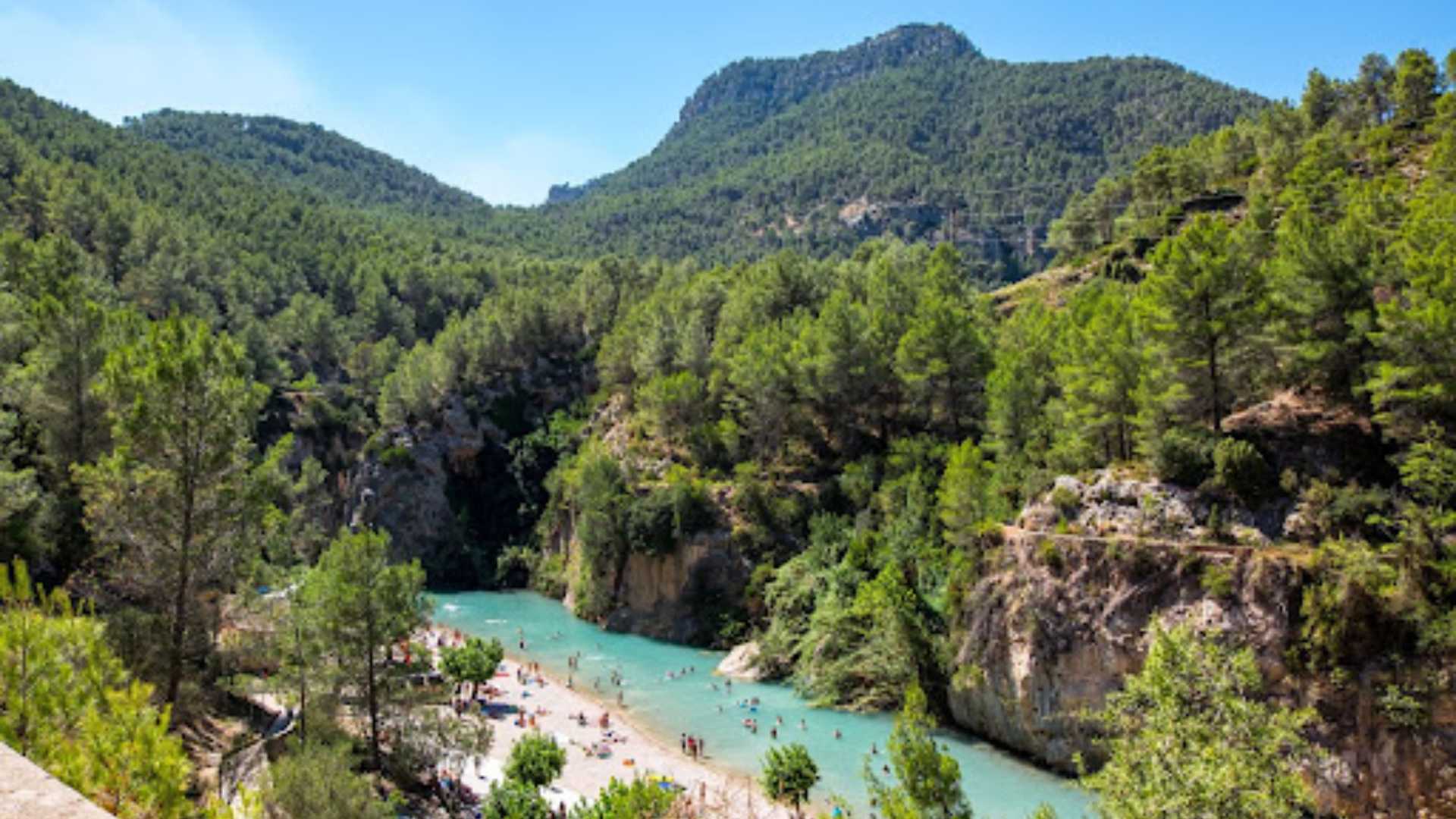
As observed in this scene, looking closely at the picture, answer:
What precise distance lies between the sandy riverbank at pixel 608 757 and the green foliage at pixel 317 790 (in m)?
8.65

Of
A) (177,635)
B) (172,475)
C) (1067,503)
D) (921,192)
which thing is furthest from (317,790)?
(921,192)

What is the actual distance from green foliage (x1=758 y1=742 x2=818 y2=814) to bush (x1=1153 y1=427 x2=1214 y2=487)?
1615 centimetres

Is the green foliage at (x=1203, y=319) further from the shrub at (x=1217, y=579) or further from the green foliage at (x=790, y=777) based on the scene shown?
the green foliage at (x=790, y=777)

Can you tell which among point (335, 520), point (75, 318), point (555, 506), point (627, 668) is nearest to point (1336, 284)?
point (627, 668)

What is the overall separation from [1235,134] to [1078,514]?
63928 mm

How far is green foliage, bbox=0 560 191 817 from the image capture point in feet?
31.0

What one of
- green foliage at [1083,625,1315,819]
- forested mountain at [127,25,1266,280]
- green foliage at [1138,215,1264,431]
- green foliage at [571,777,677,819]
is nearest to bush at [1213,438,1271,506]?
green foliage at [1138,215,1264,431]

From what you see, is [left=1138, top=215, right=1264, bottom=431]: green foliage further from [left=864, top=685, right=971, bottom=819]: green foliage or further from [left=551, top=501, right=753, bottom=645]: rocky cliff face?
[left=551, top=501, right=753, bottom=645]: rocky cliff face

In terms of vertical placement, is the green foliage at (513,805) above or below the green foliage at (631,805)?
below

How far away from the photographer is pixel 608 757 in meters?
35.2

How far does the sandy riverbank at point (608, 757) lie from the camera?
3039cm

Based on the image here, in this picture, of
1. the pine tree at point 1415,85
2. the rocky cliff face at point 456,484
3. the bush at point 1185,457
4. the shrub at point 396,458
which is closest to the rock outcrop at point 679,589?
the rocky cliff face at point 456,484

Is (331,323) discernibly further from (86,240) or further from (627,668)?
(627,668)

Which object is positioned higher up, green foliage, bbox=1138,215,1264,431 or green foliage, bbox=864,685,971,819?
green foliage, bbox=1138,215,1264,431
